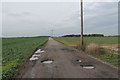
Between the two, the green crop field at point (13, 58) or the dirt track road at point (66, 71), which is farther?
the green crop field at point (13, 58)

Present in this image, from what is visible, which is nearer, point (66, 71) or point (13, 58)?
point (66, 71)

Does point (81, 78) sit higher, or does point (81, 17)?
point (81, 17)

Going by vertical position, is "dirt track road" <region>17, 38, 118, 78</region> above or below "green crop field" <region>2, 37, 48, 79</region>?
above

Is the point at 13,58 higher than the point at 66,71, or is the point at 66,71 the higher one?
the point at 66,71

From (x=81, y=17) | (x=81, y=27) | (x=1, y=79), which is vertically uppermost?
(x=81, y=17)

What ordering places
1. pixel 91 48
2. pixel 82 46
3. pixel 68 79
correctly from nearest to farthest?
pixel 68 79 → pixel 91 48 → pixel 82 46

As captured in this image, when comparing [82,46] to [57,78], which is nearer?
[57,78]

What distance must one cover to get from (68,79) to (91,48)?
34.2 feet

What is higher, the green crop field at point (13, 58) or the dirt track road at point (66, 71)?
the dirt track road at point (66, 71)

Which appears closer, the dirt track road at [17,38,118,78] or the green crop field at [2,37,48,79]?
the dirt track road at [17,38,118,78]

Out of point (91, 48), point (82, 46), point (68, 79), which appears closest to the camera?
point (68, 79)

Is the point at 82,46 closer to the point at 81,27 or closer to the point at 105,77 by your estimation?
the point at 81,27

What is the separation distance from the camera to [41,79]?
6.13 meters

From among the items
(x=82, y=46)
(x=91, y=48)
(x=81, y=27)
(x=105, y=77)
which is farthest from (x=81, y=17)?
(x=105, y=77)
